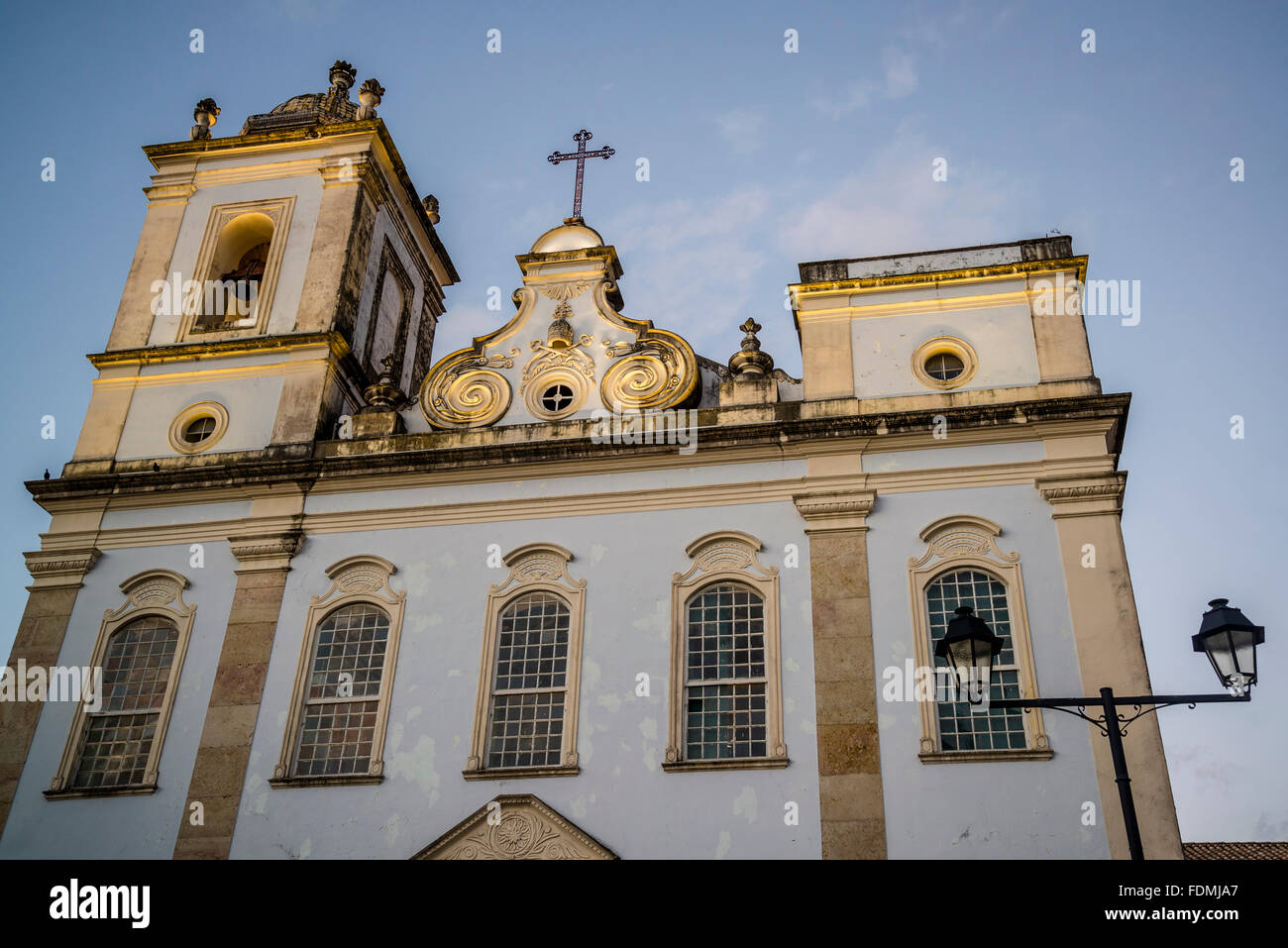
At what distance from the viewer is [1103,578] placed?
13.6m

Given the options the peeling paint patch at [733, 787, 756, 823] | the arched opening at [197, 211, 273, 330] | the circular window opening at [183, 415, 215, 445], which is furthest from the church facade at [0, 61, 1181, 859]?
the arched opening at [197, 211, 273, 330]

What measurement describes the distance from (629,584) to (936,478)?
12.8ft

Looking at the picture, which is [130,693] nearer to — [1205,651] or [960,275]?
[960,275]

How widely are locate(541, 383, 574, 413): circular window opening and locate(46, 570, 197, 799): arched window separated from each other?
5258 mm

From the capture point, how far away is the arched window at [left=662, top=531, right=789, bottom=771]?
44.3 ft

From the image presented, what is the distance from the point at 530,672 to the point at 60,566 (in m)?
6.83

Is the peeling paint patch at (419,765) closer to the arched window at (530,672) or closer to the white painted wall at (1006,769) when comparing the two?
the arched window at (530,672)

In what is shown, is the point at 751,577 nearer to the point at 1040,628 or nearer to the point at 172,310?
the point at 1040,628

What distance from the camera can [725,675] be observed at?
46.0ft

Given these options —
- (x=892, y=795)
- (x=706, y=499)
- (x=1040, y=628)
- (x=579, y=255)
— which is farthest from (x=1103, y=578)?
(x=579, y=255)

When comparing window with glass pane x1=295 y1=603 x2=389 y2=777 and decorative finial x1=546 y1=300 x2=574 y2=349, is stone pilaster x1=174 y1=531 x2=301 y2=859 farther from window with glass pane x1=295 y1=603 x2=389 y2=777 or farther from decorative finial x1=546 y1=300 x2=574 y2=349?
decorative finial x1=546 y1=300 x2=574 y2=349

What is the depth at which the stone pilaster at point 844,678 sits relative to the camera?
12.8 meters
